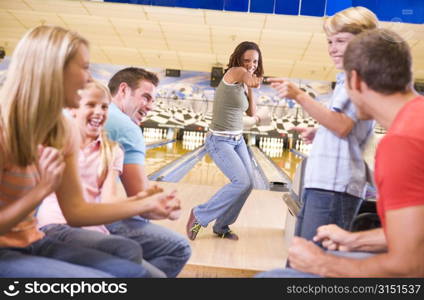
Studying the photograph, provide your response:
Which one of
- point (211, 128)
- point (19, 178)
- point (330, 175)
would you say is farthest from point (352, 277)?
point (211, 128)

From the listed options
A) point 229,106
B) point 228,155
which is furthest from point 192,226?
point 229,106

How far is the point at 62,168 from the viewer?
1066 millimetres

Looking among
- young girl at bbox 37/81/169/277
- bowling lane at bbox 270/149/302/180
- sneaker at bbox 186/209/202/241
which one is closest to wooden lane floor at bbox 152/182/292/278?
sneaker at bbox 186/209/202/241

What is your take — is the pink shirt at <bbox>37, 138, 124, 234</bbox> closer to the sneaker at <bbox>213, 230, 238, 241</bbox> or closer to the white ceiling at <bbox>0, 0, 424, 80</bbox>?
the sneaker at <bbox>213, 230, 238, 241</bbox>

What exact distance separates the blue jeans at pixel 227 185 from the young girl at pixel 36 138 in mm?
1769

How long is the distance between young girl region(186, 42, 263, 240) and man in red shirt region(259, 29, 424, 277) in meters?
1.49

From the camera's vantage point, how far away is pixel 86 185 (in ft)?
4.15

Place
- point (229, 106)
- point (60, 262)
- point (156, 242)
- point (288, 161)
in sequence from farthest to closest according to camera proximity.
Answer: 1. point (288, 161)
2. point (229, 106)
3. point (156, 242)
4. point (60, 262)

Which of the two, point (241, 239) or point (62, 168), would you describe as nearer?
point (62, 168)

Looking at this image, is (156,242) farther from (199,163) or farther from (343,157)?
(199,163)

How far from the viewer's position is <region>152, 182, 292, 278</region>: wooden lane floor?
7.34ft

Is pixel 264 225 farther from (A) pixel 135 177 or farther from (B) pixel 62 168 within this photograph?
(B) pixel 62 168

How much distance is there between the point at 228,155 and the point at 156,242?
4.98 ft

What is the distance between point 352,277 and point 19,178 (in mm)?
734
